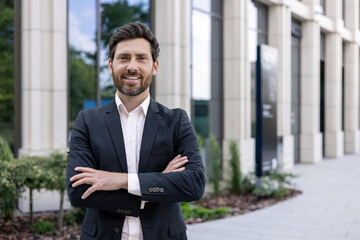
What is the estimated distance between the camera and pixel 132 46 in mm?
2184

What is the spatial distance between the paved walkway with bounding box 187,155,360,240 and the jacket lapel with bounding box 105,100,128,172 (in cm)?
416

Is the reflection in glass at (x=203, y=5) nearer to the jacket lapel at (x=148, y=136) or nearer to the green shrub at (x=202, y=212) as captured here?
the green shrub at (x=202, y=212)

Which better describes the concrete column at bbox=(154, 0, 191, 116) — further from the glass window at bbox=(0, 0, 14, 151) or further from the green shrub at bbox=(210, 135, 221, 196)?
the glass window at bbox=(0, 0, 14, 151)

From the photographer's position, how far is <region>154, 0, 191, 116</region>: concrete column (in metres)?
9.45

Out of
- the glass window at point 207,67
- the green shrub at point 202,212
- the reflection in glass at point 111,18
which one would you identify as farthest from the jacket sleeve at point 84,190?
the glass window at point 207,67

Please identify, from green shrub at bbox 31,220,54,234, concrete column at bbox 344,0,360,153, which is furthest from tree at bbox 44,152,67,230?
concrete column at bbox 344,0,360,153

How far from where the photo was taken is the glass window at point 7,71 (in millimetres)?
8250

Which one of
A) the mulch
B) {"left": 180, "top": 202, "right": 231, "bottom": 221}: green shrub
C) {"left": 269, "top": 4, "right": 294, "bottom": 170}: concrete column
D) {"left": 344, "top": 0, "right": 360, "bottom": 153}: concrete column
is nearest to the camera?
the mulch

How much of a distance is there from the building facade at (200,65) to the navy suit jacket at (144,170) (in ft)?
19.1

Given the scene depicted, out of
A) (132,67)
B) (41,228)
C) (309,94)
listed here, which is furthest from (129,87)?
(309,94)

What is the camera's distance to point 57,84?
26.1ft

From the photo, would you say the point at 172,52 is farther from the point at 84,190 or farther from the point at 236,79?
the point at 84,190

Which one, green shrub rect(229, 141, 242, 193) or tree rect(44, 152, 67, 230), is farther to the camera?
green shrub rect(229, 141, 242, 193)

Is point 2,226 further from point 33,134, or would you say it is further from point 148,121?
point 148,121
